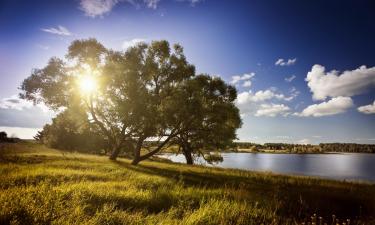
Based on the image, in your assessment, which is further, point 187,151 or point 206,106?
point 187,151

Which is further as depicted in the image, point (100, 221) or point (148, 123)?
point (148, 123)

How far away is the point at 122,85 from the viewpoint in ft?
75.6

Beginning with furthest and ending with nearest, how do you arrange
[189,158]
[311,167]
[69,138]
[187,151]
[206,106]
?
1. [311,167]
2. [69,138]
3. [189,158]
4. [187,151]
5. [206,106]

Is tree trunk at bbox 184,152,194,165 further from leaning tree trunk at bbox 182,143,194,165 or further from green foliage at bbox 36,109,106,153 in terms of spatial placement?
green foliage at bbox 36,109,106,153

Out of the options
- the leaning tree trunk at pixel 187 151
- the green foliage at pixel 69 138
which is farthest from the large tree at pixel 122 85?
the green foliage at pixel 69 138

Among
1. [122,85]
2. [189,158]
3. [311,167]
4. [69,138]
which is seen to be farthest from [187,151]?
[311,167]

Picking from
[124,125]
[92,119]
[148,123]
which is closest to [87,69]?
[92,119]

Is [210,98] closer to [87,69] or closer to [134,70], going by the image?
[134,70]

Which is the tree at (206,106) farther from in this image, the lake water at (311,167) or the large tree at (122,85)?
the lake water at (311,167)

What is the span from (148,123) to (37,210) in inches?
682

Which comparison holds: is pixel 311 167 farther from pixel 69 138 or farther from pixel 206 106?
pixel 206 106

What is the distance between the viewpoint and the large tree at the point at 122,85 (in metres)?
22.5

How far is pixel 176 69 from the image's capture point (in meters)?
24.3

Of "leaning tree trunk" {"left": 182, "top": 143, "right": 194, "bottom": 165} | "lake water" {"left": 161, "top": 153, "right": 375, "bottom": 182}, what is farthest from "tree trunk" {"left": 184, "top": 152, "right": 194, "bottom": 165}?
"lake water" {"left": 161, "top": 153, "right": 375, "bottom": 182}
